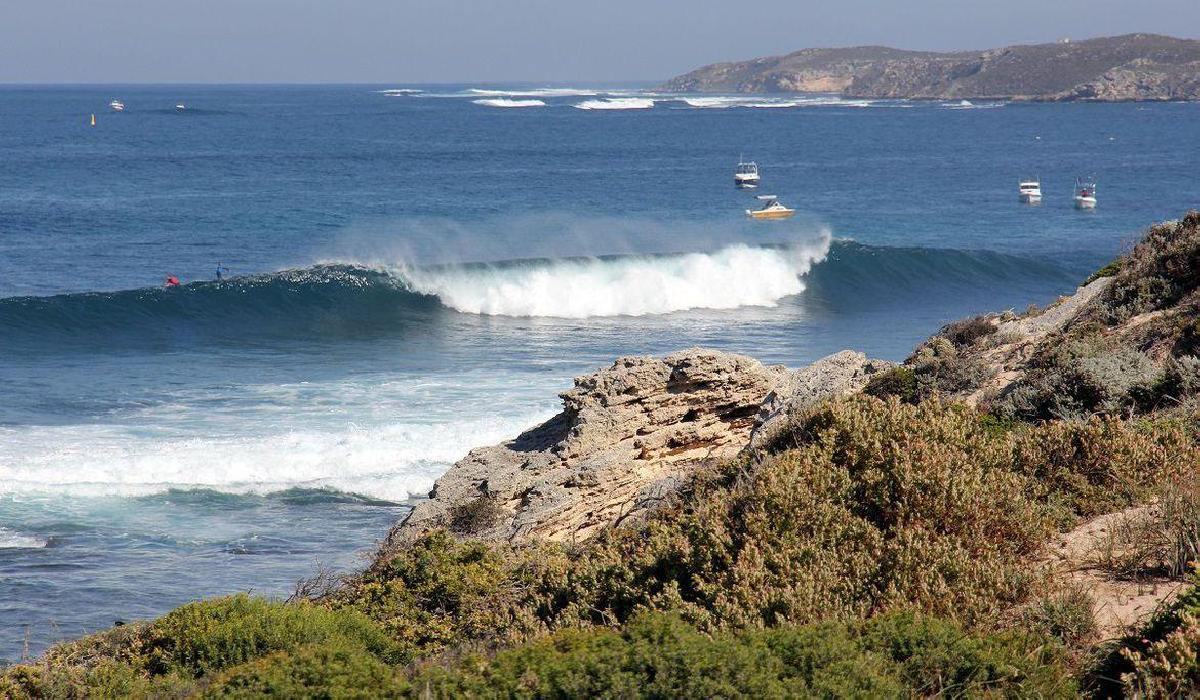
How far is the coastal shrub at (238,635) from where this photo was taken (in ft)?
26.3

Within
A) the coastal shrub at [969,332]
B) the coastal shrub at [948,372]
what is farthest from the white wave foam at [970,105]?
the coastal shrub at [948,372]

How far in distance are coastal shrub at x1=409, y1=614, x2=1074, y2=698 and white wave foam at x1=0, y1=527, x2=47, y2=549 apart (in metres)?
11.2

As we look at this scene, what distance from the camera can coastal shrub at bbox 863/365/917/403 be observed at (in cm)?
1224

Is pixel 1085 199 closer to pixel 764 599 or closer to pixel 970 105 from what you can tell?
pixel 764 599

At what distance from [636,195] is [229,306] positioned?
34.1 m

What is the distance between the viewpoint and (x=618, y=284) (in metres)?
38.5

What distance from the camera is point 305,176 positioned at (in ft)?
239

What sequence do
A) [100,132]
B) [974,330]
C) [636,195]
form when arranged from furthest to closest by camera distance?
1. [100,132]
2. [636,195]
3. [974,330]

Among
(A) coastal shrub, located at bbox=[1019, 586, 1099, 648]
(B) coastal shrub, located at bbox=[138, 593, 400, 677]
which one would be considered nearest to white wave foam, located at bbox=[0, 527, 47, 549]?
(B) coastal shrub, located at bbox=[138, 593, 400, 677]

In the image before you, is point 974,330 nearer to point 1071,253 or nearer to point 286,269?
point 286,269

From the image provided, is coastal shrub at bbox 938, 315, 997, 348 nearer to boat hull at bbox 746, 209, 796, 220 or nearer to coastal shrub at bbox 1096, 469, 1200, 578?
coastal shrub at bbox 1096, 469, 1200, 578

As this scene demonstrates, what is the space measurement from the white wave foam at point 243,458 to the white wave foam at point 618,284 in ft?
52.2

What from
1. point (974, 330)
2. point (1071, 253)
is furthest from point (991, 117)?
point (974, 330)

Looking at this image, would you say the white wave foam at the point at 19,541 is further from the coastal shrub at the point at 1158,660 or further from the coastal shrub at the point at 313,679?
the coastal shrub at the point at 1158,660
